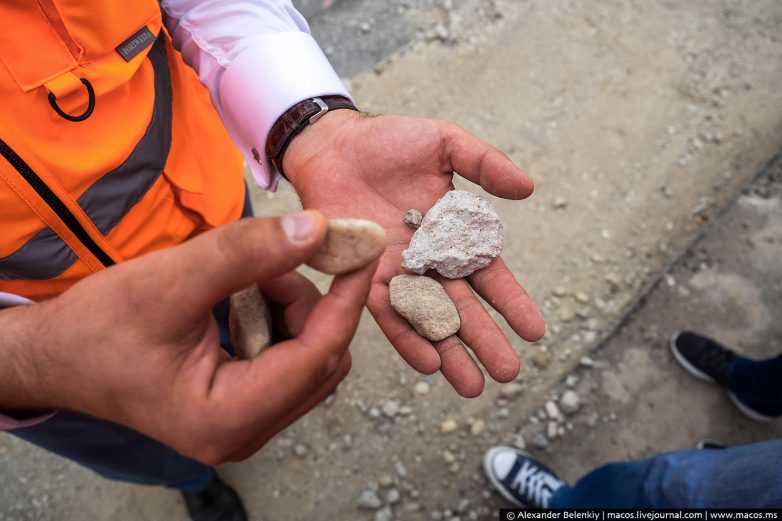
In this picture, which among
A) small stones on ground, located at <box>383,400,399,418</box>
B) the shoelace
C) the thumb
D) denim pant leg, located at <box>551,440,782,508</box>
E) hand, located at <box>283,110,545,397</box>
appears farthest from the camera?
small stones on ground, located at <box>383,400,399,418</box>

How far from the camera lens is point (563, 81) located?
12.5 ft

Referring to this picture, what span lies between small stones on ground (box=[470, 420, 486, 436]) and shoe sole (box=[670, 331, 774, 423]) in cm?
109

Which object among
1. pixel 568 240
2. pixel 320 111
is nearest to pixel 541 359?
pixel 568 240

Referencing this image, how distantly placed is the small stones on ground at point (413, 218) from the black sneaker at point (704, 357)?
5.85ft

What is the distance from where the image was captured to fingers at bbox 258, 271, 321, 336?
1354mm

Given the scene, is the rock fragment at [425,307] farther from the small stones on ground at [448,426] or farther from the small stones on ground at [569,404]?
the small stones on ground at [569,404]

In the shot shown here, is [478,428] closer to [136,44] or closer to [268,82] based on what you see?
[268,82]

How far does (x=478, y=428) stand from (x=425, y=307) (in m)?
1.27

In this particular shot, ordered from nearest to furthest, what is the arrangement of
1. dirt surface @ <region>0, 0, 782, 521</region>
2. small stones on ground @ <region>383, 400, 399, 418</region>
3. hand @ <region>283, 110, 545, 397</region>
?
hand @ <region>283, 110, 545, 397</region> < dirt surface @ <region>0, 0, 782, 521</region> < small stones on ground @ <region>383, 400, 399, 418</region>

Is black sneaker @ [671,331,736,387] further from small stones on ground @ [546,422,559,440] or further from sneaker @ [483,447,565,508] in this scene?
sneaker @ [483,447,565,508]

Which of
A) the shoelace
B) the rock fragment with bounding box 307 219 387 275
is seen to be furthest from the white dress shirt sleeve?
the shoelace

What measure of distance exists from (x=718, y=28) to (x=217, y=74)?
406 centimetres

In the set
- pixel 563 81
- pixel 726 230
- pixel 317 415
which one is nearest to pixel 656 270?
pixel 726 230

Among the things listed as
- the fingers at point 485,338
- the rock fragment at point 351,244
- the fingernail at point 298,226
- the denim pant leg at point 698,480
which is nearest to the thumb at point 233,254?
the fingernail at point 298,226
